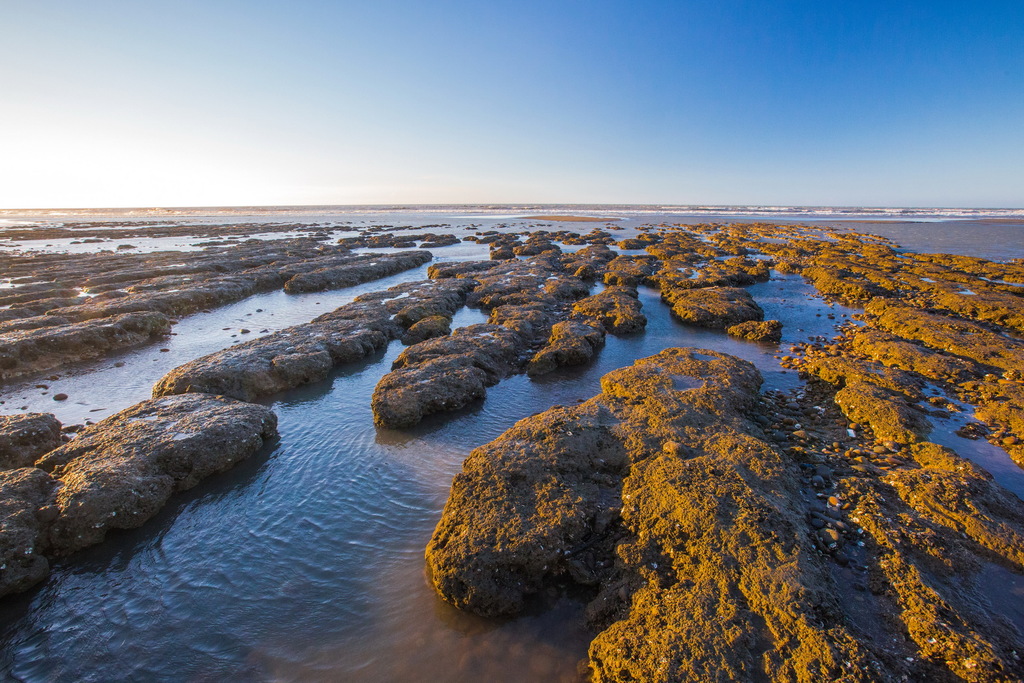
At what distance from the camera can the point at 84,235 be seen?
288 feet

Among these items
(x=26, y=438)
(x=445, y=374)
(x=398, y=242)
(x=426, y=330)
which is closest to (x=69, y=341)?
(x=26, y=438)

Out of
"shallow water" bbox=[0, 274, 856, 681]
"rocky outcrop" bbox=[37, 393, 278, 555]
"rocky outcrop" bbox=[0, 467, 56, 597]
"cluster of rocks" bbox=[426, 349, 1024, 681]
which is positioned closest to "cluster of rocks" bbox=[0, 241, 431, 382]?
"rocky outcrop" bbox=[37, 393, 278, 555]

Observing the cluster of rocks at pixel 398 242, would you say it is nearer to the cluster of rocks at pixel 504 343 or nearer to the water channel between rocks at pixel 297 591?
the cluster of rocks at pixel 504 343

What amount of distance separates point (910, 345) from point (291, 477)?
2639 cm

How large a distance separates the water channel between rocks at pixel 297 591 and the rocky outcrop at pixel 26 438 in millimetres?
2728

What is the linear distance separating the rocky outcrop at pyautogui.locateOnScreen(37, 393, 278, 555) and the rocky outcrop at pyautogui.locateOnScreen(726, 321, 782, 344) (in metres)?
24.4

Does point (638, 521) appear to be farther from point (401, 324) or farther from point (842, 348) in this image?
point (401, 324)

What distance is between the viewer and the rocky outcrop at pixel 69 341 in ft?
65.7

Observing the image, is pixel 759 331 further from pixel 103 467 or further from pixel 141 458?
pixel 103 467

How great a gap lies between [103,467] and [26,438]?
449 centimetres

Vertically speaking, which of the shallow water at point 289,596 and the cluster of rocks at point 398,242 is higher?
the cluster of rocks at point 398,242

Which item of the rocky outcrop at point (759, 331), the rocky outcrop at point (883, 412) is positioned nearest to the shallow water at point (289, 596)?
the rocky outcrop at point (883, 412)

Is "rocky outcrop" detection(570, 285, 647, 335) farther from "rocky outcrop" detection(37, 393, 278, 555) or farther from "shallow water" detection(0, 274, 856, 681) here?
"rocky outcrop" detection(37, 393, 278, 555)

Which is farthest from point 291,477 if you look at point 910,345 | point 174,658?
point 910,345
